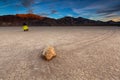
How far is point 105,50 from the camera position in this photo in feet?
19.9

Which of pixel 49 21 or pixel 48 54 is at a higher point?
pixel 49 21

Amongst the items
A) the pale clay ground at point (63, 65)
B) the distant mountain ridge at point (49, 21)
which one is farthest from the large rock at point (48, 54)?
the distant mountain ridge at point (49, 21)

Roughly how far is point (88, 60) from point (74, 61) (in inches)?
19.6

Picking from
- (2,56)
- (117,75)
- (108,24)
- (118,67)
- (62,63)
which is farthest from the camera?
(108,24)

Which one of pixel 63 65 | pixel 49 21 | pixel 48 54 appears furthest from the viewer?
pixel 49 21

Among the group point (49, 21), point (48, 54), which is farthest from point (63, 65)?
point (49, 21)

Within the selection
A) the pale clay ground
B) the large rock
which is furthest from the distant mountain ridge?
the large rock

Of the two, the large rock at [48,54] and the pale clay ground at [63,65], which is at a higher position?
the large rock at [48,54]

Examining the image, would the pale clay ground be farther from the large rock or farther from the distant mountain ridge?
the distant mountain ridge

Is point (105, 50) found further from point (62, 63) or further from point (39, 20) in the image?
point (39, 20)

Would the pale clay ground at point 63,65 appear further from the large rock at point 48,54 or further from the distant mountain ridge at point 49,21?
the distant mountain ridge at point 49,21

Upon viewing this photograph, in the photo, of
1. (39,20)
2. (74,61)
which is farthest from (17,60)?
(39,20)

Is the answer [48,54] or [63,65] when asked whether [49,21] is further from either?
[63,65]

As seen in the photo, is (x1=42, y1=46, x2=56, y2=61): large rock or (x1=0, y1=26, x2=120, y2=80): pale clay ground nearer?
(x1=0, y1=26, x2=120, y2=80): pale clay ground
